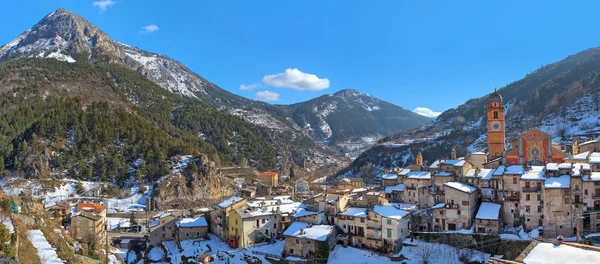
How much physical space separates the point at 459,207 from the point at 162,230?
41054 millimetres

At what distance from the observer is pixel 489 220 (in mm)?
50250

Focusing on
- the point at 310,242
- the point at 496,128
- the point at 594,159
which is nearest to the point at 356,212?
the point at 310,242

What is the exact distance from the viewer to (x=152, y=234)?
218ft

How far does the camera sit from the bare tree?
4959 cm

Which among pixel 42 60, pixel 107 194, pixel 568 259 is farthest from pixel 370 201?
pixel 42 60

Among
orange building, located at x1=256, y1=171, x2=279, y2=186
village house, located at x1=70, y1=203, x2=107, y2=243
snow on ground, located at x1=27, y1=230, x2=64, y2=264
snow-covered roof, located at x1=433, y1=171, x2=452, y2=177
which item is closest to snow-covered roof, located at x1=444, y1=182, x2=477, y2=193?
snow-covered roof, located at x1=433, y1=171, x2=452, y2=177

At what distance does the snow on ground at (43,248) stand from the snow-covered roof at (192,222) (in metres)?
28.4

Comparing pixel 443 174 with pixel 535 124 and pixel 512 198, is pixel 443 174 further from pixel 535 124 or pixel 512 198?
pixel 535 124

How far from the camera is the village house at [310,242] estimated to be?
173ft

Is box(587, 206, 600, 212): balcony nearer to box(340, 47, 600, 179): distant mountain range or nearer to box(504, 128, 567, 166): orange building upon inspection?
box(504, 128, 567, 166): orange building

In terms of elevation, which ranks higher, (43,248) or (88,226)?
(43,248)

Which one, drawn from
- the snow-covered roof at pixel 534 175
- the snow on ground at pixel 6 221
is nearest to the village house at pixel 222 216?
the snow on ground at pixel 6 221

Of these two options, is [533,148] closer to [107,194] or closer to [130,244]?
[130,244]

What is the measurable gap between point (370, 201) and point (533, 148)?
24.9 meters
